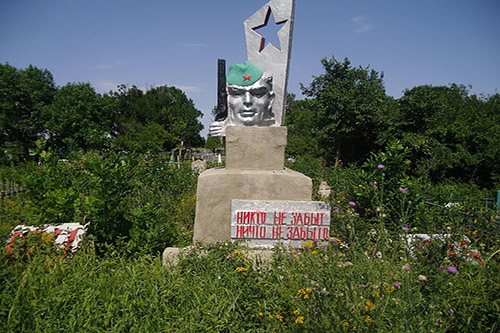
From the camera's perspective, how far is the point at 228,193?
3.87 metres

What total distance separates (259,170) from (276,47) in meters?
1.78

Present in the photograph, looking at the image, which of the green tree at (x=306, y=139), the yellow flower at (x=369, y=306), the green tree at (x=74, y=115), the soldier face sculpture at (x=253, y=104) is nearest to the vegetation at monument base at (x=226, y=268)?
the yellow flower at (x=369, y=306)

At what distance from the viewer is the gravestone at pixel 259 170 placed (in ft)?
12.1

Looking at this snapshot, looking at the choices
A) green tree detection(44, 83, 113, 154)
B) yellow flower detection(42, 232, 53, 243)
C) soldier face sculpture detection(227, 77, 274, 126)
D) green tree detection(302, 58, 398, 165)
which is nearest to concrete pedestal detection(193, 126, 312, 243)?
soldier face sculpture detection(227, 77, 274, 126)

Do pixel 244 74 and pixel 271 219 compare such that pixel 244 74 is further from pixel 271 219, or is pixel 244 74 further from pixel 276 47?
pixel 271 219

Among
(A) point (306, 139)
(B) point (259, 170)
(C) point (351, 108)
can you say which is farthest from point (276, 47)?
(A) point (306, 139)

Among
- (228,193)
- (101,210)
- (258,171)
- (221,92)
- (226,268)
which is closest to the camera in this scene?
(226,268)

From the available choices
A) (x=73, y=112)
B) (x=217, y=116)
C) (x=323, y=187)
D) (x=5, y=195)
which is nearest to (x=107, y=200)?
(x=217, y=116)

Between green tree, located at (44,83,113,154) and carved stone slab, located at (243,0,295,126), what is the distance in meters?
22.6

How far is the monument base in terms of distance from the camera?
3846mm

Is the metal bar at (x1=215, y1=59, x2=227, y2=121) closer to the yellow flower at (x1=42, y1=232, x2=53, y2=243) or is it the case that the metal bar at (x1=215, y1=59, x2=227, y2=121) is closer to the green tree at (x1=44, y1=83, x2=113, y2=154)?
the yellow flower at (x1=42, y1=232, x2=53, y2=243)

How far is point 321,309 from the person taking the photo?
185cm

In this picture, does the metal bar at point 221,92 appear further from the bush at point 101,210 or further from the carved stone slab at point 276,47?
the bush at point 101,210

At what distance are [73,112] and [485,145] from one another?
1064 inches
